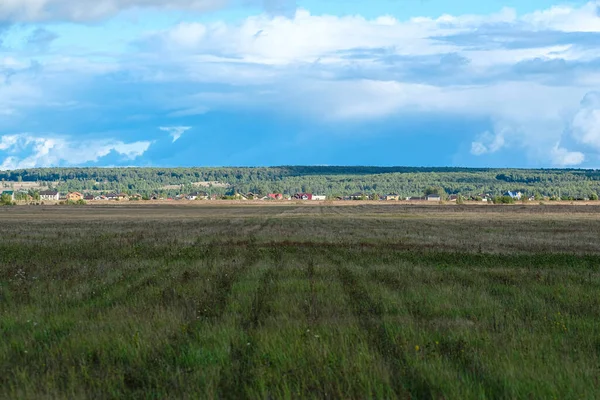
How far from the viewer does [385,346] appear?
10.5 m

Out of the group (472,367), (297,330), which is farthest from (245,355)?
(472,367)

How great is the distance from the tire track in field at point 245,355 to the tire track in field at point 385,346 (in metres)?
1.82

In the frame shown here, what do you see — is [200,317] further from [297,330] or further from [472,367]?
[472,367]

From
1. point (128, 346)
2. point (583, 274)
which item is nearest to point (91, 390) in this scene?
point (128, 346)

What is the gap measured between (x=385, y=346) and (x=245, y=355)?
7.25 feet

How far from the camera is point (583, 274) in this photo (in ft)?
65.2

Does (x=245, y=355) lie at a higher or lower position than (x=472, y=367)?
lower

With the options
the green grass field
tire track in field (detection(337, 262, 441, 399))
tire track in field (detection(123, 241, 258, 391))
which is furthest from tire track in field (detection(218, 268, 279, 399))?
tire track in field (detection(337, 262, 441, 399))

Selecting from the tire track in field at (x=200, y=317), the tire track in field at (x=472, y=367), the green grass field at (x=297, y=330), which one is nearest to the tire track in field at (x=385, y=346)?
the green grass field at (x=297, y=330)

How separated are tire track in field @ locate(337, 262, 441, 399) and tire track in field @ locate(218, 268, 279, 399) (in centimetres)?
182

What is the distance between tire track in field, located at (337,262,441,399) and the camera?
27.4ft

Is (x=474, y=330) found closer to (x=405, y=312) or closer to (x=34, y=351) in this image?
(x=405, y=312)

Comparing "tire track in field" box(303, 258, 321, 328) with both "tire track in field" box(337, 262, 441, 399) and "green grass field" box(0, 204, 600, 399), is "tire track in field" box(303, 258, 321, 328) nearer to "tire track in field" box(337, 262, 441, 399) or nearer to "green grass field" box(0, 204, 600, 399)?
"green grass field" box(0, 204, 600, 399)

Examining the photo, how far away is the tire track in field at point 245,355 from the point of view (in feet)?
27.8
